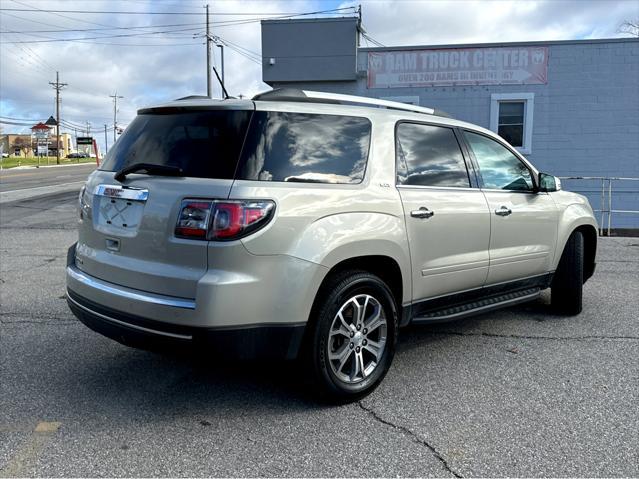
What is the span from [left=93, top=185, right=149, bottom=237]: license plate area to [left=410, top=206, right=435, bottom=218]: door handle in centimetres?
171

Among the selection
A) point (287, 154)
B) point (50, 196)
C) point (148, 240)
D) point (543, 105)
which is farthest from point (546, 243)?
point (50, 196)

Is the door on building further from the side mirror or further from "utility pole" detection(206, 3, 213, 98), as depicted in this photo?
"utility pole" detection(206, 3, 213, 98)

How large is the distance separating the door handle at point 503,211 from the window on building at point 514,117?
34.4ft

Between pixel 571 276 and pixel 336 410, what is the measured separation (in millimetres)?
3094

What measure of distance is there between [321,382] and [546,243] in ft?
9.03

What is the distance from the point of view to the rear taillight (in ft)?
9.47

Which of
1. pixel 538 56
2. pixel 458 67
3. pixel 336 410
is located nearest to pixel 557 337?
pixel 336 410

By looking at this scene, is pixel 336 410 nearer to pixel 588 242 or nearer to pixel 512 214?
pixel 512 214

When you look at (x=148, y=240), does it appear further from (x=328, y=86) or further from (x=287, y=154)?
(x=328, y=86)

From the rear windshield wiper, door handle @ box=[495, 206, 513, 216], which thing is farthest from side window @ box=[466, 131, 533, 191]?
the rear windshield wiper

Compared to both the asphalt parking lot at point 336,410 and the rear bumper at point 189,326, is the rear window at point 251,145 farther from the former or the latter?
the asphalt parking lot at point 336,410

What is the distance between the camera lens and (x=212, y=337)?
114 inches

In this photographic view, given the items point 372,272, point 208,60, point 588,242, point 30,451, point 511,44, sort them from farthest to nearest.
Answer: point 208,60 < point 511,44 < point 588,242 < point 372,272 < point 30,451

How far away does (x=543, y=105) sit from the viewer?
14.1 metres
